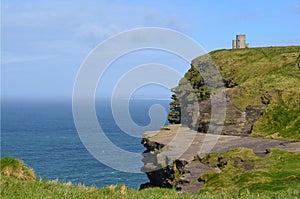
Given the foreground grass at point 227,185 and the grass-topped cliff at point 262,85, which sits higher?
the grass-topped cliff at point 262,85

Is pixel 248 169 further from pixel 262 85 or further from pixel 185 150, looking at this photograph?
pixel 262 85

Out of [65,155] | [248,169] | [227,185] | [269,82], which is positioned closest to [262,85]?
[269,82]

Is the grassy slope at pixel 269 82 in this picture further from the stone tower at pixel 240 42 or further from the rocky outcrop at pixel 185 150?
the stone tower at pixel 240 42

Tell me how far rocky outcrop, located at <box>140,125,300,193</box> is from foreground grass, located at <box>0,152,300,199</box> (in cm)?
185

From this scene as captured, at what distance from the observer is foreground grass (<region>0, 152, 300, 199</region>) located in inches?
438

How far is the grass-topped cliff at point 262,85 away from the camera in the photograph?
62.9 meters

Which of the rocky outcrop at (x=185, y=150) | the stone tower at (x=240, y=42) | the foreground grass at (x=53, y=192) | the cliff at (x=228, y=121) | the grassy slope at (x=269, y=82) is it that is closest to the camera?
the foreground grass at (x=53, y=192)

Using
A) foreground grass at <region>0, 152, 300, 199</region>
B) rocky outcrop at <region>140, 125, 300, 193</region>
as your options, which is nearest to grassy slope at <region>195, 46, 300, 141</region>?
rocky outcrop at <region>140, 125, 300, 193</region>

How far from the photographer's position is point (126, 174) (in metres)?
109

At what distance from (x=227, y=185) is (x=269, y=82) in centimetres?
4310

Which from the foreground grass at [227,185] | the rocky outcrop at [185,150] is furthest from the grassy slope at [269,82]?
the foreground grass at [227,185]

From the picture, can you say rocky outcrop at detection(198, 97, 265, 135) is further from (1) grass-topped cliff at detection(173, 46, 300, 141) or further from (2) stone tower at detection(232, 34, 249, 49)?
(2) stone tower at detection(232, 34, 249, 49)

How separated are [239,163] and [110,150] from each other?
93.1m

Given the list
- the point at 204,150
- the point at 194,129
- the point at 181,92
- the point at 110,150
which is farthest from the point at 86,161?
the point at 204,150
